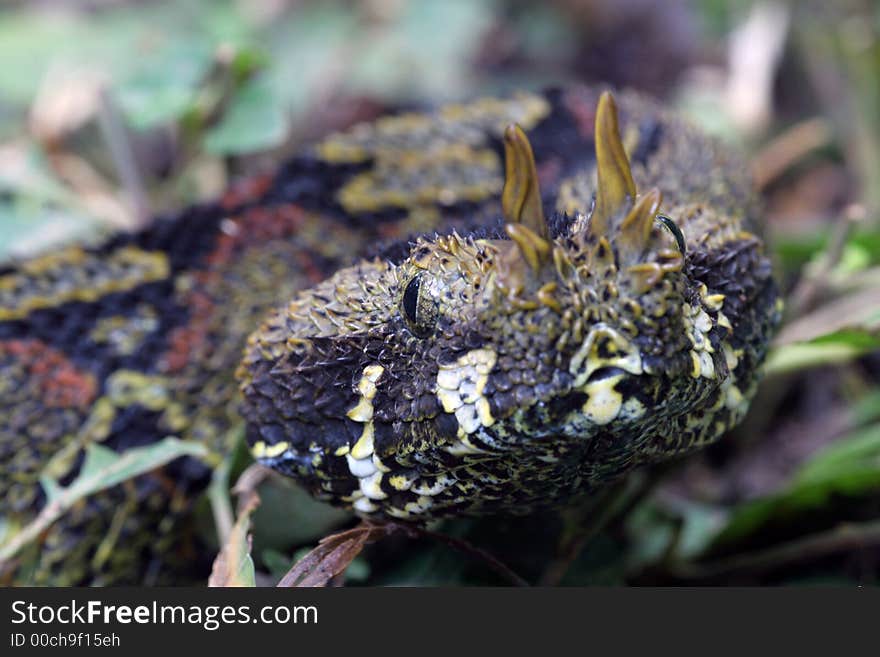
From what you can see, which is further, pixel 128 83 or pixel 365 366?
pixel 128 83

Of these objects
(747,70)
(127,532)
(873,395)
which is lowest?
(127,532)

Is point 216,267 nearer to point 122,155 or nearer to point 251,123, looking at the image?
point 251,123

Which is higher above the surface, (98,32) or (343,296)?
(343,296)

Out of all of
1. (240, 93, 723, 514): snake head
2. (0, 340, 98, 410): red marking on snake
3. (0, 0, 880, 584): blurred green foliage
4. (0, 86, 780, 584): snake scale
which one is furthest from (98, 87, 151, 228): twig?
(240, 93, 723, 514): snake head

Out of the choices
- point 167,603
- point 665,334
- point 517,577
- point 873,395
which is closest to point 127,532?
point 167,603

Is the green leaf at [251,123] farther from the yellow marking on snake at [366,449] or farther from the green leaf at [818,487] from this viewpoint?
the green leaf at [818,487]

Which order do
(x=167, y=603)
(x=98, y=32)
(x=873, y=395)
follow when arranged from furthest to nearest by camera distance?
(x=98, y=32), (x=873, y=395), (x=167, y=603)

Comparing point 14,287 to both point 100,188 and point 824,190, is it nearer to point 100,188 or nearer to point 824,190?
point 100,188
